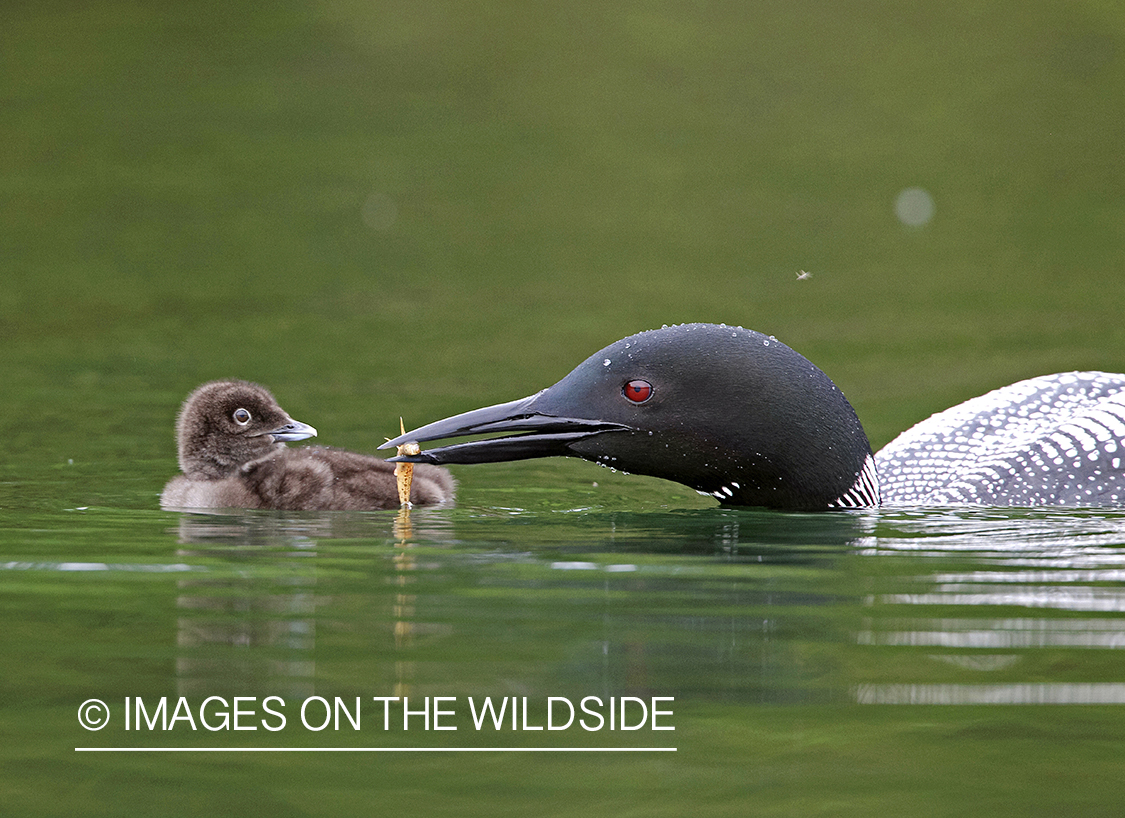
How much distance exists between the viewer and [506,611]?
346 cm

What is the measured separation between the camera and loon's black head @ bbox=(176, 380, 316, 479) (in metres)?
5.35

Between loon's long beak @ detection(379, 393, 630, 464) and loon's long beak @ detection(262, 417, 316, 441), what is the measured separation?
768mm

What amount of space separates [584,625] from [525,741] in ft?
2.57

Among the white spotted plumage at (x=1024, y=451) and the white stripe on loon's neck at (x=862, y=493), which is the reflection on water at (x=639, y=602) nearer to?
the white stripe on loon's neck at (x=862, y=493)

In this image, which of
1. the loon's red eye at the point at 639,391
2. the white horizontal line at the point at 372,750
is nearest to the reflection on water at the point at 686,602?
the white horizontal line at the point at 372,750

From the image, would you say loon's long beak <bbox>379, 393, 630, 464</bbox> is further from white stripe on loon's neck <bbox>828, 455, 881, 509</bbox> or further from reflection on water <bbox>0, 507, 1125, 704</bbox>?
white stripe on loon's neck <bbox>828, 455, 881, 509</bbox>

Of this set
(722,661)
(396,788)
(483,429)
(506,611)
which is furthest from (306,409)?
(396,788)

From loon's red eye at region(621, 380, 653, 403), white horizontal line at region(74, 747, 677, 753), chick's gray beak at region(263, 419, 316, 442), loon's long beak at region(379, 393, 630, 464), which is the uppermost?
loon's red eye at region(621, 380, 653, 403)

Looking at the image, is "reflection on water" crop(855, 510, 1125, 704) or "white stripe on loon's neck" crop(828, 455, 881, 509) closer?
"reflection on water" crop(855, 510, 1125, 704)

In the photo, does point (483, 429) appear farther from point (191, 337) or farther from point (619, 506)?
point (191, 337)

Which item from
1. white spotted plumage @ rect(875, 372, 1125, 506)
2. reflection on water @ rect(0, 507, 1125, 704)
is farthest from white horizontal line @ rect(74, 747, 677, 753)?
white spotted plumage @ rect(875, 372, 1125, 506)

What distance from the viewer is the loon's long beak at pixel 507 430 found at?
4.55 meters

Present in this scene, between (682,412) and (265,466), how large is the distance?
1.45 meters

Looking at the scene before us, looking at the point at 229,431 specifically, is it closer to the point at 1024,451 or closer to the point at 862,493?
the point at 862,493
